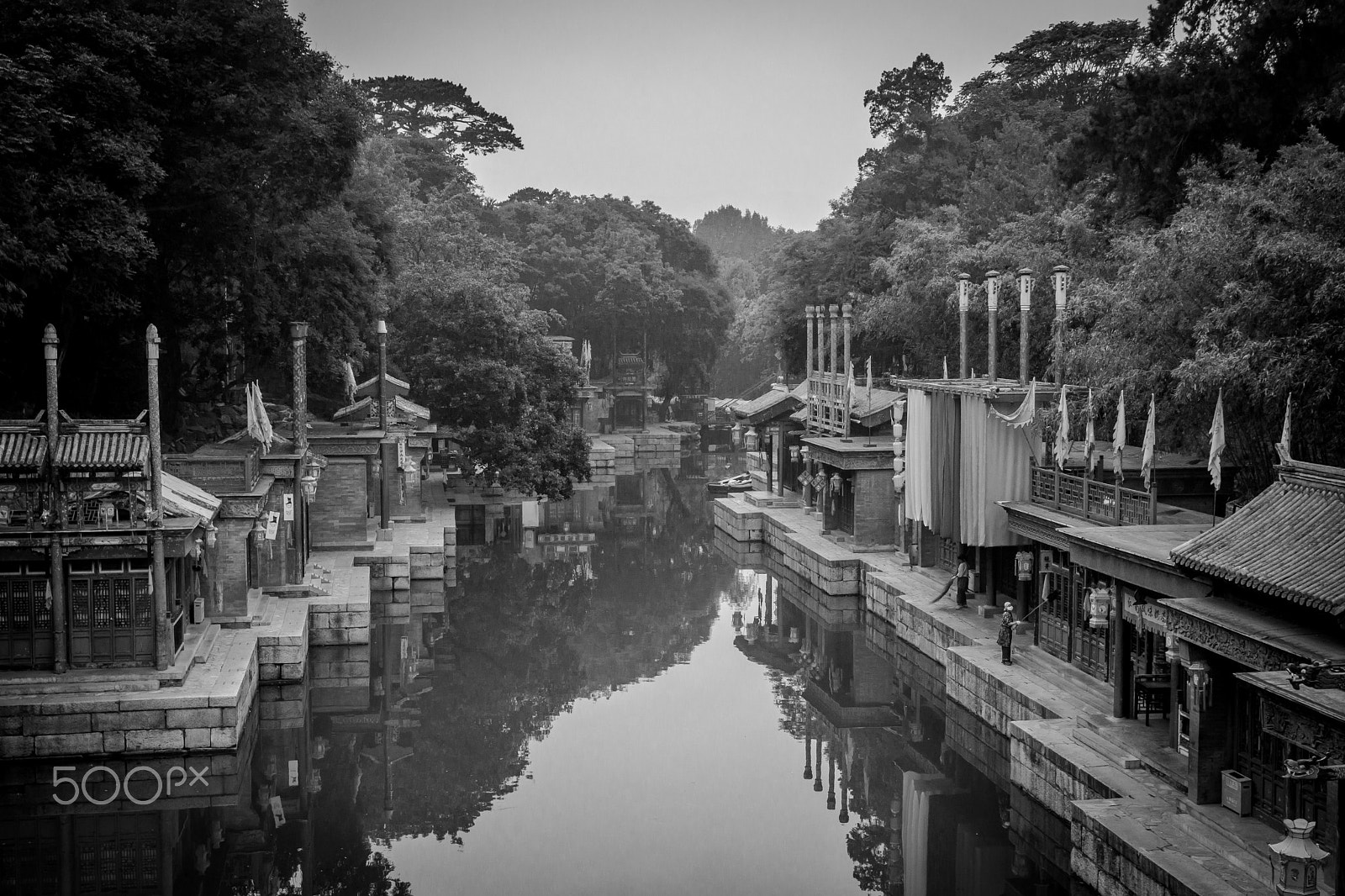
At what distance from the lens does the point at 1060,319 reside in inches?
932

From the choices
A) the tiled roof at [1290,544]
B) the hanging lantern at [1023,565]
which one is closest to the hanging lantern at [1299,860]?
the tiled roof at [1290,544]

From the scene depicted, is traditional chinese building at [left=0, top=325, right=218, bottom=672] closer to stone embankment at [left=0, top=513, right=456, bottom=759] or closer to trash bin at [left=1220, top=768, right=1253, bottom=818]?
stone embankment at [left=0, top=513, right=456, bottom=759]

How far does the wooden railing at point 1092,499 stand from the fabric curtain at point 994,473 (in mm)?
351

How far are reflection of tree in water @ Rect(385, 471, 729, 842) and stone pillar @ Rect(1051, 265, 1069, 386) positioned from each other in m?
10.1

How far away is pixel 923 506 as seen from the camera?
1098 inches

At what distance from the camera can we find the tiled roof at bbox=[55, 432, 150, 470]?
19.5 metres

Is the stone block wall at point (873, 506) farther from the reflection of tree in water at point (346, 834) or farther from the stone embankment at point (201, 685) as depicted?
the reflection of tree in water at point (346, 834)

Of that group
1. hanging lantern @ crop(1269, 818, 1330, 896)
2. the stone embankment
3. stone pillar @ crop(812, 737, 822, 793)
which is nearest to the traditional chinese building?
the stone embankment

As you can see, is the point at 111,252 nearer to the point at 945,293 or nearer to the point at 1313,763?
the point at 1313,763

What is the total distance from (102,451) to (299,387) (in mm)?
10336

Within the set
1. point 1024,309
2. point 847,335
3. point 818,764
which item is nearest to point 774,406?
point 847,335

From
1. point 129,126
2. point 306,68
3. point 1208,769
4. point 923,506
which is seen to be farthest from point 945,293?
point 1208,769

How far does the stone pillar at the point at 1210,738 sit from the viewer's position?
14625 millimetres

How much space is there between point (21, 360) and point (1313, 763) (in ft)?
88.2
